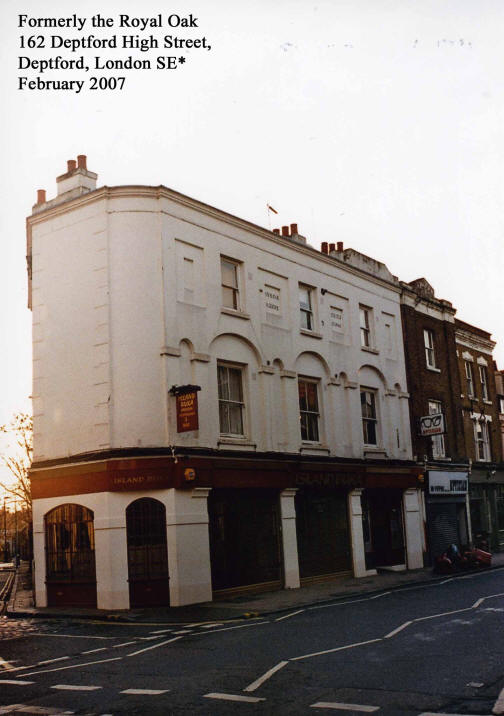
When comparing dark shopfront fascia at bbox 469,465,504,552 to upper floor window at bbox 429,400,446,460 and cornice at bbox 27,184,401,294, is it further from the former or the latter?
cornice at bbox 27,184,401,294

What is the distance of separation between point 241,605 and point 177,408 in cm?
527

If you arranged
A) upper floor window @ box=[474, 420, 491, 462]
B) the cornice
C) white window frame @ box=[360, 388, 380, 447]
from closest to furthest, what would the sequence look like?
the cornice
white window frame @ box=[360, 388, 380, 447]
upper floor window @ box=[474, 420, 491, 462]

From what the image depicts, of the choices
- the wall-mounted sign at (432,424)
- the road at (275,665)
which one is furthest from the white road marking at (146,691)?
the wall-mounted sign at (432,424)

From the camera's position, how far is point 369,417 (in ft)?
97.3

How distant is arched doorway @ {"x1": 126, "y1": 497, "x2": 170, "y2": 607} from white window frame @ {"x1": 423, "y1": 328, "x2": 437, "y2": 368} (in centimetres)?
1843

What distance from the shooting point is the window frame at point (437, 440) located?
33562 mm

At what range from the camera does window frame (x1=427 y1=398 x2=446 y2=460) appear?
110ft

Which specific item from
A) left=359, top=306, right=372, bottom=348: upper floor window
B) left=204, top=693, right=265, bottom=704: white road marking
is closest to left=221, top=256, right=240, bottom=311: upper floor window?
left=359, top=306, right=372, bottom=348: upper floor window

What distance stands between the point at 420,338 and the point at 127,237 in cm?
1718

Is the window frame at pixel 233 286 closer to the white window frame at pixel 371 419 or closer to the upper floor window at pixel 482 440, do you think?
the white window frame at pixel 371 419

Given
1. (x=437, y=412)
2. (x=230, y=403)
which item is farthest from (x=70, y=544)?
(x=437, y=412)

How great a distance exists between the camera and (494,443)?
3997 centimetres

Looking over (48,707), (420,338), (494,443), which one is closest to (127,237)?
(48,707)

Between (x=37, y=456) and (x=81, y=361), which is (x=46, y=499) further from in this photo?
(x=81, y=361)
